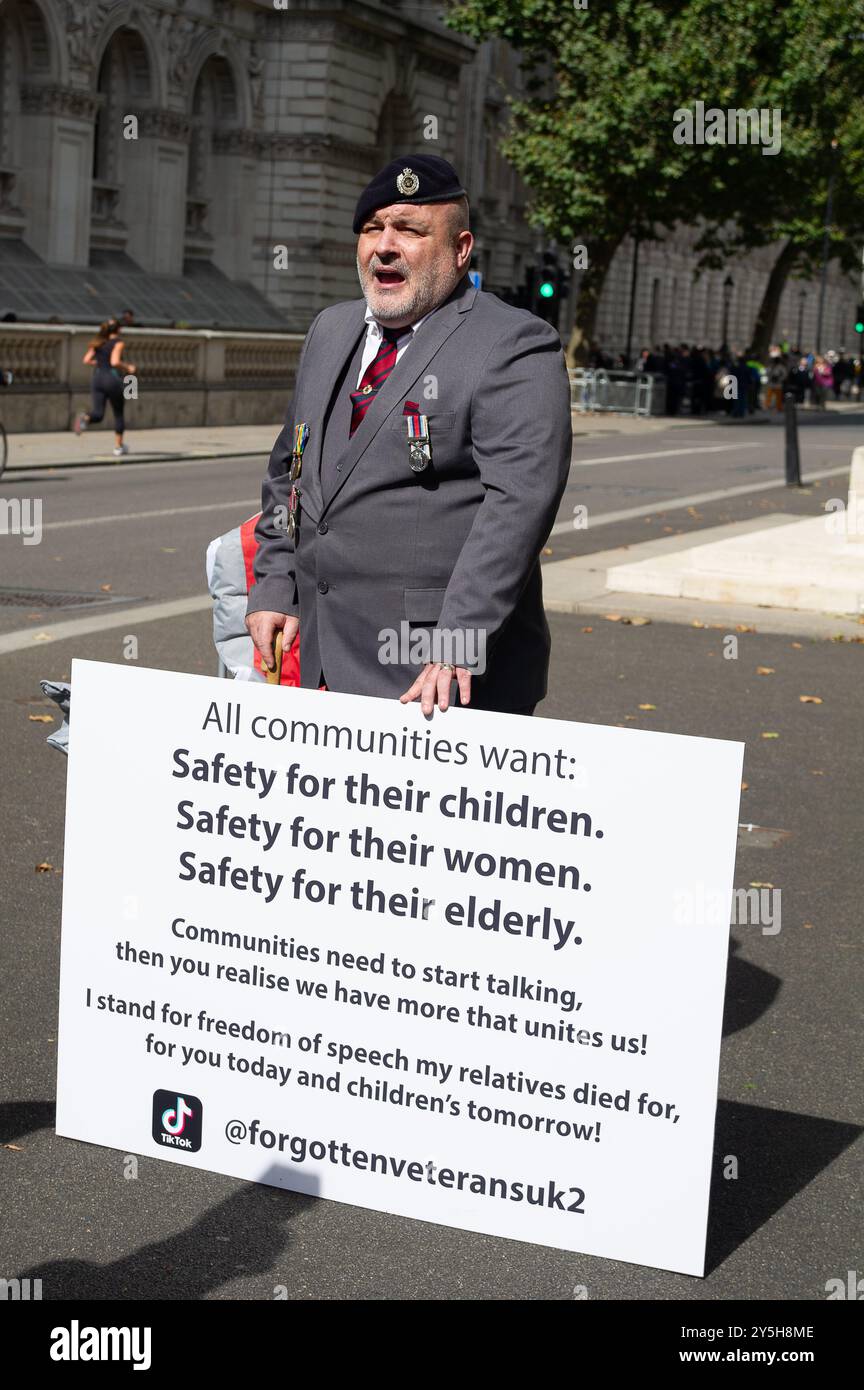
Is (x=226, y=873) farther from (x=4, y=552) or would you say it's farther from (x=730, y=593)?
(x=4, y=552)

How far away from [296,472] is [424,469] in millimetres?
357

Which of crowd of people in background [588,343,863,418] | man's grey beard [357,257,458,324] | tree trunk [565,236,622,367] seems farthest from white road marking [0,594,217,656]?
tree trunk [565,236,622,367]

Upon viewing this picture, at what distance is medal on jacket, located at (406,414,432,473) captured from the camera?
12.1ft

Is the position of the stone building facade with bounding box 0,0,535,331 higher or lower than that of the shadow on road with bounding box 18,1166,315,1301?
higher

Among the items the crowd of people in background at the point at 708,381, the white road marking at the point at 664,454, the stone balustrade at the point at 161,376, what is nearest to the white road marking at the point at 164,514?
the stone balustrade at the point at 161,376

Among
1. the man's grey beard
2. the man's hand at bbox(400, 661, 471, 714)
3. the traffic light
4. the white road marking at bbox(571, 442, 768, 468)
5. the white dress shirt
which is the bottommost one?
the white road marking at bbox(571, 442, 768, 468)

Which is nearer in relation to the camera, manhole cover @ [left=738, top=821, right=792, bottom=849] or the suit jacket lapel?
the suit jacket lapel

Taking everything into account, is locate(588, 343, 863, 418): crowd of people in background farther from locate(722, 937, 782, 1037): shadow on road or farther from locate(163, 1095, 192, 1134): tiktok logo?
locate(163, 1095, 192, 1134): tiktok logo

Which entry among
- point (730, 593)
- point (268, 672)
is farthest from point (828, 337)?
point (268, 672)

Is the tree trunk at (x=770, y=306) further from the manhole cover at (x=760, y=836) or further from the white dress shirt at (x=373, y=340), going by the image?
the white dress shirt at (x=373, y=340)

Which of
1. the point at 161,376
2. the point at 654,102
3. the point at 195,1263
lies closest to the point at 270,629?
the point at 195,1263

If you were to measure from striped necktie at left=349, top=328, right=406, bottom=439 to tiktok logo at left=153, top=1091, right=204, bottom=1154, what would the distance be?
1404 millimetres

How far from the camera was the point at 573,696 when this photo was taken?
935cm

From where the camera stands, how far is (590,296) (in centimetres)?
4956
